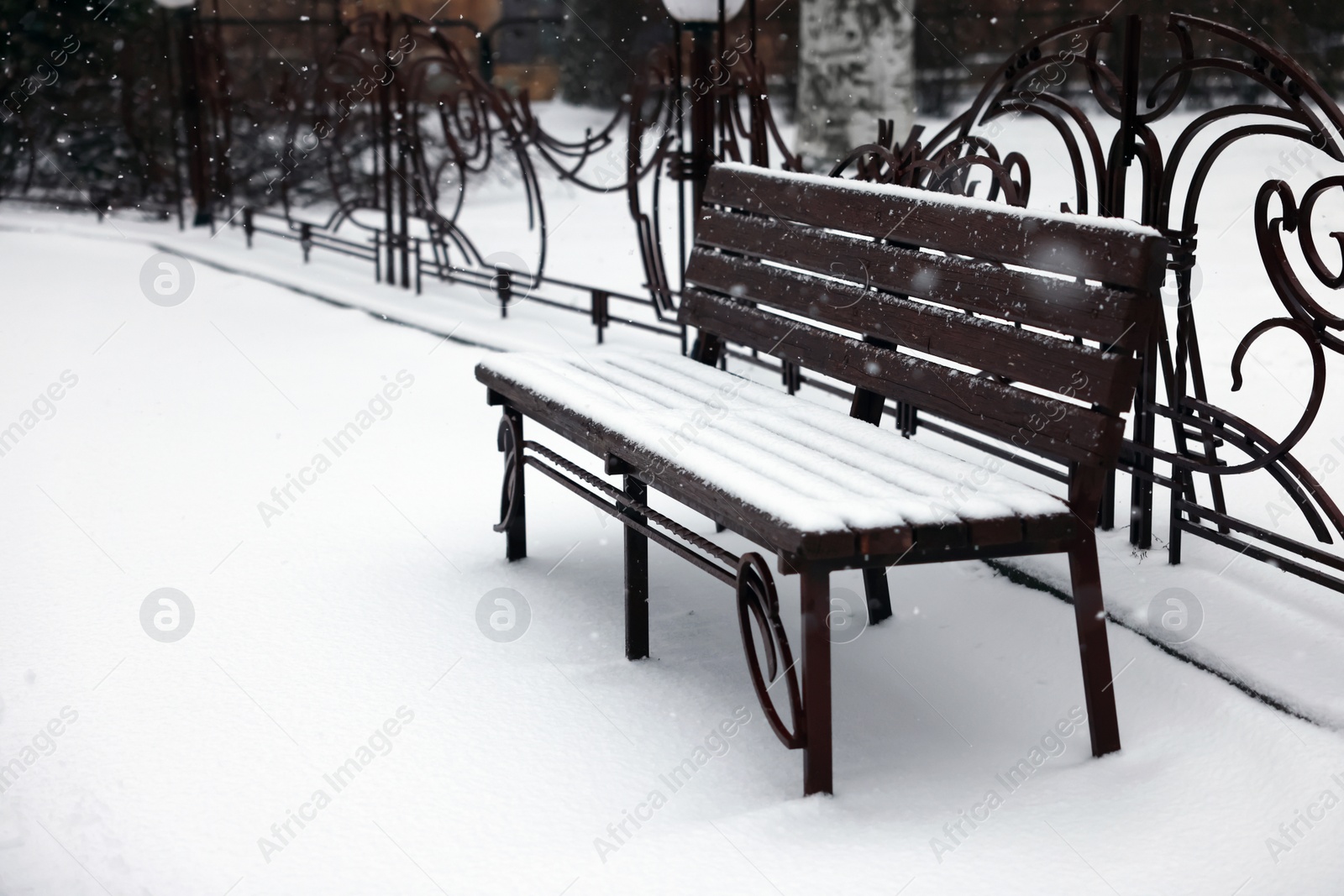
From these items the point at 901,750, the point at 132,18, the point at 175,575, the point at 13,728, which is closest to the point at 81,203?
the point at 132,18

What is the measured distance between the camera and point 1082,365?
8.39 ft

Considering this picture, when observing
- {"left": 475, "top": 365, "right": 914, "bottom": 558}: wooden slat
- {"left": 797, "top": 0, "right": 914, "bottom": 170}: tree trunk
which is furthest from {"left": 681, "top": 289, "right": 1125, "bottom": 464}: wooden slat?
{"left": 797, "top": 0, "right": 914, "bottom": 170}: tree trunk

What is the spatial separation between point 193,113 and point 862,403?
30.0 ft

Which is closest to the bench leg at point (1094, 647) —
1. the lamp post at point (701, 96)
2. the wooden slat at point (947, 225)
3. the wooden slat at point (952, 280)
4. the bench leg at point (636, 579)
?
the wooden slat at point (952, 280)

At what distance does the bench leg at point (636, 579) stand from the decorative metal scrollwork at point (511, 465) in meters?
0.60

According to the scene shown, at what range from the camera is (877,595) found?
3.29m

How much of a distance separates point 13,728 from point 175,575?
36.5 inches

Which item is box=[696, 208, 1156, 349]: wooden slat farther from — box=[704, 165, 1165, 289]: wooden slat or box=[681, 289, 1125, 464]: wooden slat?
box=[681, 289, 1125, 464]: wooden slat

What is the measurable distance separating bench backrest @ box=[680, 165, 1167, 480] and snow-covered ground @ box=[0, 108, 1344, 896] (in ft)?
1.92

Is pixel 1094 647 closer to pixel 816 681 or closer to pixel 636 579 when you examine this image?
pixel 816 681

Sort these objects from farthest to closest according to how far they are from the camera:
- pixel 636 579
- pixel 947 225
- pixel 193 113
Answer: pixel 193 113 → pixel 636 579 → pixel 947 225

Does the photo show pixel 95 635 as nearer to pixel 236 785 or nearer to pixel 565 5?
pixel 236 785

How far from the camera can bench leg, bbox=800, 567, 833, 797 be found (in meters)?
2.36

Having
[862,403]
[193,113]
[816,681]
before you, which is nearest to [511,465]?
[862,403]
